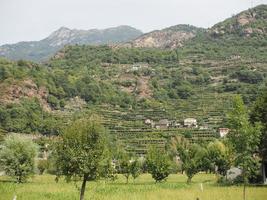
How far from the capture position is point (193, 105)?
554 feet

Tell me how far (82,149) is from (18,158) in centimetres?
3140

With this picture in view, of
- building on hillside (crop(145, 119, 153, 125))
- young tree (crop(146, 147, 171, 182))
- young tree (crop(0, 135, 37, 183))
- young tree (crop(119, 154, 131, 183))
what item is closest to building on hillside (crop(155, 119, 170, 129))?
building on hillside (crop(145, 119, 153, 125))

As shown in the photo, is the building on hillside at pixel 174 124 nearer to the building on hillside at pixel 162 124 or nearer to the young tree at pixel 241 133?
the building on hillside at pixel 162 124

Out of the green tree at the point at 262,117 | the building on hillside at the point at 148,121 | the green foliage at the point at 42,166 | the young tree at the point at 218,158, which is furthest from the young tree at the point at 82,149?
the building on hillside at the point at 148,121

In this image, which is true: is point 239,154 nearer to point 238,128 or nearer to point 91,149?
point 238,128

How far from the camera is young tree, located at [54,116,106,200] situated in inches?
1078

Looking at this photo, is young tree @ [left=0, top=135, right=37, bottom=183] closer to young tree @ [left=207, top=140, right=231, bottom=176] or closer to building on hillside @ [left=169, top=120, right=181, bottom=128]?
young tree @ [left=207, top=140, right=231, bottom=176]

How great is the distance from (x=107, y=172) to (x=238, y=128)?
9431 mm

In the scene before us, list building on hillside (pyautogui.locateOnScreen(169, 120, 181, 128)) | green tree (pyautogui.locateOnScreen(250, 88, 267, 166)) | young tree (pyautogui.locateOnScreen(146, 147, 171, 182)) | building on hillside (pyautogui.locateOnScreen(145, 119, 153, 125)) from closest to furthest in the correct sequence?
green tree (pyautogui.locateOnScreen(250, 88, 267, 166)) → young tree (pyautogui.locateOnScreen(146, 147, 171, 182)) → building on hillside (pyautogui.locateOnScreen(169, 120, 181, 128)) → building on hillside (pyautogui.locateOnScreen(145, 119, 153, 125))

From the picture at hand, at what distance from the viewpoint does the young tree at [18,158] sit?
184ft

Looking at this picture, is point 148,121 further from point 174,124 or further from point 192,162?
point 192,162

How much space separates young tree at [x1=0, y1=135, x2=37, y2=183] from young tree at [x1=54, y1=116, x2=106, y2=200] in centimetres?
2976

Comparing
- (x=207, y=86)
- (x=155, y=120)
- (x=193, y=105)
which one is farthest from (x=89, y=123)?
(x=207, y=86)

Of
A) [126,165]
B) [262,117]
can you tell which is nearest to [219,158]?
[126,165]
